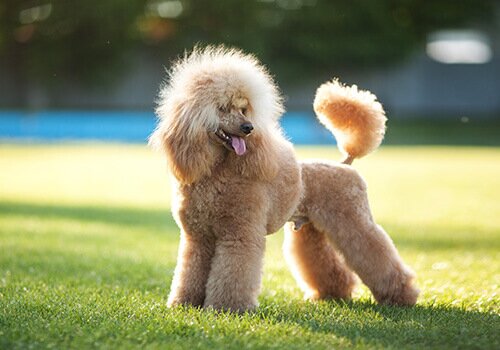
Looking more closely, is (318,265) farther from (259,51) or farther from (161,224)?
(259,51)

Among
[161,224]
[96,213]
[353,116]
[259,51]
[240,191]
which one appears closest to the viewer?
[240,191]

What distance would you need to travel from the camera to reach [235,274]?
4645 millimetres

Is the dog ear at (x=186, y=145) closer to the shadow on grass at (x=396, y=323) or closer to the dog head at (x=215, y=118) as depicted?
the dog head at (x=215, y=118)

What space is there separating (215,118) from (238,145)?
0.71ft

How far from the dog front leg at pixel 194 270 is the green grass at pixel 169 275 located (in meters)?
0.20

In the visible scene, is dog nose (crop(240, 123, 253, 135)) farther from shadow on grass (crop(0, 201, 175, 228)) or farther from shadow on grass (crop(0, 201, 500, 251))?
shadow on grass (crop(0, 201, 175, 228))

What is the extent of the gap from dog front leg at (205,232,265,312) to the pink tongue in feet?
1.70

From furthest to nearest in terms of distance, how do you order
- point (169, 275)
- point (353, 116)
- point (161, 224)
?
1. point (161, 224)
2. point (169, 275)
3. point (353, 116)

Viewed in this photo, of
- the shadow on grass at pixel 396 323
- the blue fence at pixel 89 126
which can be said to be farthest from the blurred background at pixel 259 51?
the shadow on grass at pixel 396 323

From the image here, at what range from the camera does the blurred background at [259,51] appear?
33.4m

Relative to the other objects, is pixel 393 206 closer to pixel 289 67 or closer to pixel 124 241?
pixel 124 241

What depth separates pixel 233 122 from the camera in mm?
4609

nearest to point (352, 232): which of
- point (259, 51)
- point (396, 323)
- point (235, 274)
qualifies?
point (396, 323)

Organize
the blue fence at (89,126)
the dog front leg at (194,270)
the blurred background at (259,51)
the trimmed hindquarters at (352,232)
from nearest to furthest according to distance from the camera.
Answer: the dog front leg at (194,270) < the trimmed hindquarters at (352,232) < the blue fence at (89,126) < the blurred background at (259,51)
